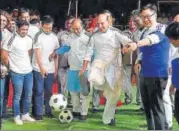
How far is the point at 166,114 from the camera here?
6945mm

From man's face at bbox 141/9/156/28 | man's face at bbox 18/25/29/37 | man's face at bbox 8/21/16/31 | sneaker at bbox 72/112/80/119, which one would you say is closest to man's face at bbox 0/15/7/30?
man's face at bbox 18/25/29/37

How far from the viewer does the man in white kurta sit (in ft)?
24.8

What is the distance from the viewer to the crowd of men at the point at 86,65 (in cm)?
635

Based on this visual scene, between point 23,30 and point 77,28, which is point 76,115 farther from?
point 23,30

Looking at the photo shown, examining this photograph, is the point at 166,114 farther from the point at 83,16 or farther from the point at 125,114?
the point at 83,16

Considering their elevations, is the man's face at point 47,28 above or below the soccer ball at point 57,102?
above

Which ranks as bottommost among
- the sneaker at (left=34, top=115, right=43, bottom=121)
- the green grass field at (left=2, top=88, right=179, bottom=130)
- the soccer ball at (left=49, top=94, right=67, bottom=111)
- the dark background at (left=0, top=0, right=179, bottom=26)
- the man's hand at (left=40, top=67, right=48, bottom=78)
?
the green grass field at (left=2, top=88, right=179, bottom=130)

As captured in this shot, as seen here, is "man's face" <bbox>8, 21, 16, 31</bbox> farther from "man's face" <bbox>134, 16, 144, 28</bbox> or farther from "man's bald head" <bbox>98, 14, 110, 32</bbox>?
"man's face" <bbox>134, 16, 144, 28</bbox>

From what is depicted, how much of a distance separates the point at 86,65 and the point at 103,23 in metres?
0.75

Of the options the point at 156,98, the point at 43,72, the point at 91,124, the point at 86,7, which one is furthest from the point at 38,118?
the point at 86,7

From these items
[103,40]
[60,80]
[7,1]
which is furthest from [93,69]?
[7,1]

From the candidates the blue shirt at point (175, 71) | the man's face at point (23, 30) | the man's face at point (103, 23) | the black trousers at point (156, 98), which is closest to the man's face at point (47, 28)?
the man's face at point (23, 30)

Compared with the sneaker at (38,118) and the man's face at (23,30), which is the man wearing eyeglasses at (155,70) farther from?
the sneaker at (38,118)

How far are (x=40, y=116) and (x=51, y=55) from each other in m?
1.02
